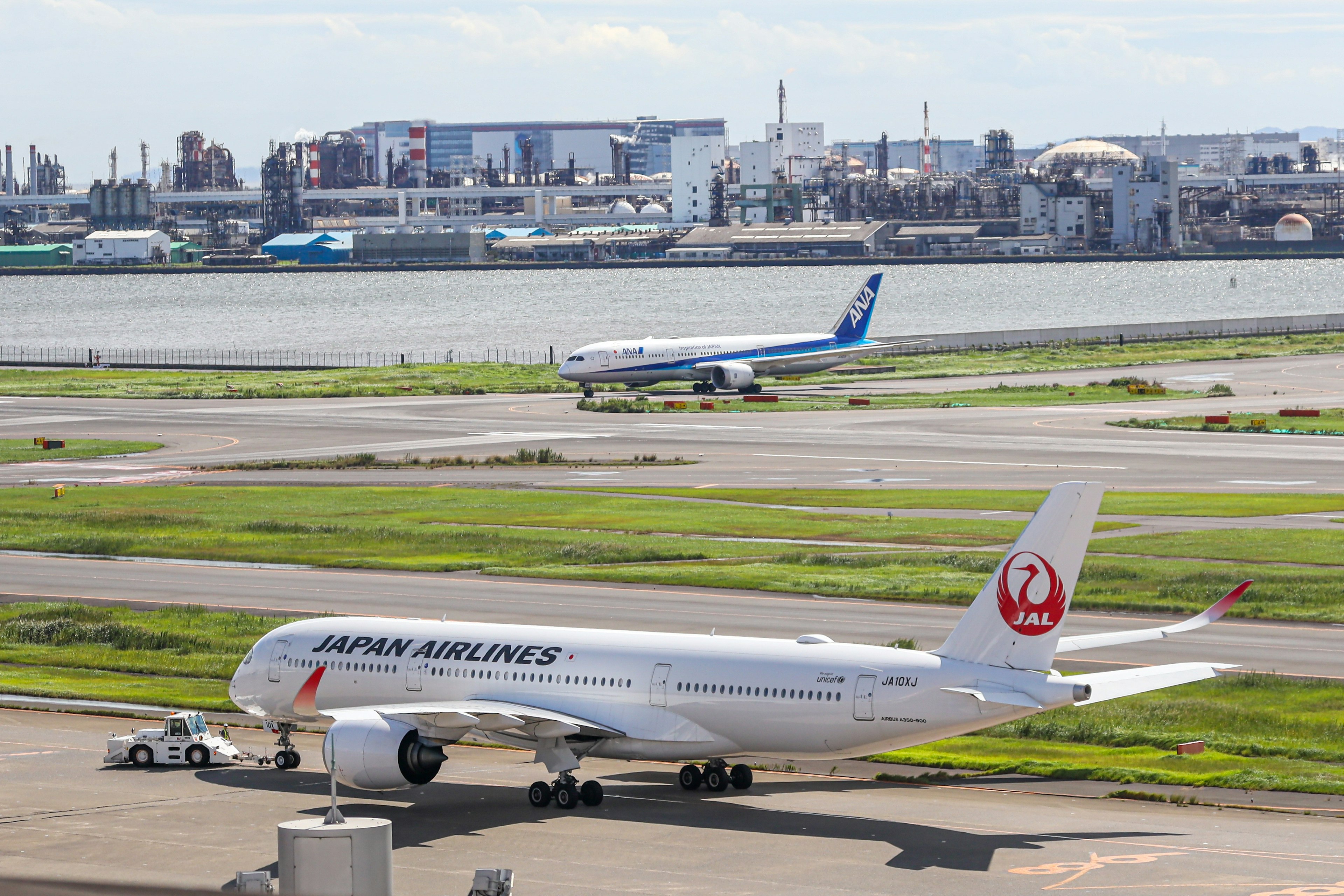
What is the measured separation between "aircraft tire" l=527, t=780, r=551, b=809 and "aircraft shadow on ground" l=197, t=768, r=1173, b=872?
0.14m

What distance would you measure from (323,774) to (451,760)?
3.56 m

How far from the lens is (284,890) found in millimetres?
21188

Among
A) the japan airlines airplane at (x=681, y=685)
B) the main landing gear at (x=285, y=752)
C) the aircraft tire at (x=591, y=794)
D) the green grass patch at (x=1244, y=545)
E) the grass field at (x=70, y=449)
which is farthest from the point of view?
the grass field at (x=70, y=449)

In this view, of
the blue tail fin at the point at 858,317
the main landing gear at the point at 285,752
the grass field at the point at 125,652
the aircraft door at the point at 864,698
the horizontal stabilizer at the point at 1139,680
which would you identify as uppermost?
the blue tail fin at the point at 858,317

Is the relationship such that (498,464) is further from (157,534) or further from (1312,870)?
(1312,870)

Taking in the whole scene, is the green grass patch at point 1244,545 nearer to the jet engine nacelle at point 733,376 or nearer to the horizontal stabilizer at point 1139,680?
the horizontal stabilizer at point 1139,680

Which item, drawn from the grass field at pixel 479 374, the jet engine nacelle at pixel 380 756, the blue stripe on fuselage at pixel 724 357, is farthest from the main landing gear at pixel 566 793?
the grass field at pixel 479 374

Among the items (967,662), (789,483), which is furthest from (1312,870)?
(789,483)

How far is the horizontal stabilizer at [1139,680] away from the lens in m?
33.9

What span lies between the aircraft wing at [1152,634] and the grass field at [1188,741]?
5423 mm

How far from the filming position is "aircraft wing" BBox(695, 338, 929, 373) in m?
151

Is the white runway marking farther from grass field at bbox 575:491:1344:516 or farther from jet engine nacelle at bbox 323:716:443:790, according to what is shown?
jet engine nacelle at bbox 323:716:443:790

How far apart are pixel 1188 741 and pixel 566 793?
16362 millimetres

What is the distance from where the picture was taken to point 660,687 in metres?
38.5
